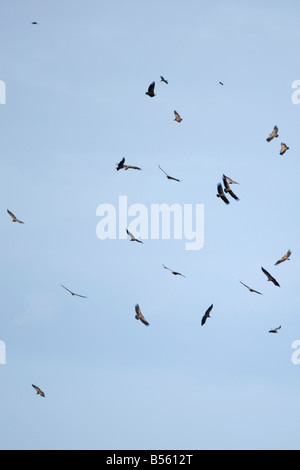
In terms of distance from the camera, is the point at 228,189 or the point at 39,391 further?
the point at 39,391

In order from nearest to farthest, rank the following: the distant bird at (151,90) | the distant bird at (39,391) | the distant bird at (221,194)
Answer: the distant bird at (221,194) → the distant bird at (151,90) → the distant bird at (39,391)

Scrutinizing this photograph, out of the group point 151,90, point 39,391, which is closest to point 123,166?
point 151,90

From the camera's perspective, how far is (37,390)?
4717 inches

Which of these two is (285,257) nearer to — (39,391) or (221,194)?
(221,194)

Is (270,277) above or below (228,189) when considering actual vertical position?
below

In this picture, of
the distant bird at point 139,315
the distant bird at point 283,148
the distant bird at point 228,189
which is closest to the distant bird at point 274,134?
the distant bird at point 283,148

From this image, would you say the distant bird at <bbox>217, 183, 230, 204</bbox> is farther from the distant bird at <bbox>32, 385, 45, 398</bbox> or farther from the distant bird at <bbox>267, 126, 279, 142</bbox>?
the distant bird at <bbox>32, 385, 45, 398</bbox>

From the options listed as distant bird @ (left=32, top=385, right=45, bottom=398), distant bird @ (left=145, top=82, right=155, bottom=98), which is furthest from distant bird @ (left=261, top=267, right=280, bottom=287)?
distant bird @ (left=32, top=385, right=45, bottom=398)

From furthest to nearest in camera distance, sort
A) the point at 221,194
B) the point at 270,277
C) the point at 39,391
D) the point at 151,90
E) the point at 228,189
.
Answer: the point at 39,391, the point at 151,90, the point at 270,277, the point at 228,189, the point at 221,194

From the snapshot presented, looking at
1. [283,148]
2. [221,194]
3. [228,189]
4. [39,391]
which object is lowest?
[39,391]

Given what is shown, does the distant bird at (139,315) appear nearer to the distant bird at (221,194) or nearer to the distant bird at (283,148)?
the distant bird at (221,194)
